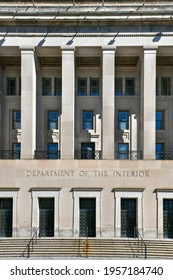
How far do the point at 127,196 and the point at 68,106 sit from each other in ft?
28.1

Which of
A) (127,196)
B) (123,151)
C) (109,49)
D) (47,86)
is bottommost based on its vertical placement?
(127,196)

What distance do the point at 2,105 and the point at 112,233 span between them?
51.5 ft

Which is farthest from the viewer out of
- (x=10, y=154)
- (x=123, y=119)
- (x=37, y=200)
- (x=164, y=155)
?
(x=123, y=119)

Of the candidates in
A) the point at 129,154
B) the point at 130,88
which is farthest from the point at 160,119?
the point at 129,154

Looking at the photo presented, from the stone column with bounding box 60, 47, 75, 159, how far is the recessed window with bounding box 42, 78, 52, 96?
16.2 ft

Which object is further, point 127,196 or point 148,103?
point 148,103

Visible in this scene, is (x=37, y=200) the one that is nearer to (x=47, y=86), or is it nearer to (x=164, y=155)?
(x=47, y=86)

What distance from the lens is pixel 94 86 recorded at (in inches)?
1730

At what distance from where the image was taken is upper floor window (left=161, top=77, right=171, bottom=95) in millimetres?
43781

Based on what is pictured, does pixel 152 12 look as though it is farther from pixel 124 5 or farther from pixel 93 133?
pixel 93 133

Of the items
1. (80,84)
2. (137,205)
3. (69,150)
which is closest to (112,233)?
(137,205)

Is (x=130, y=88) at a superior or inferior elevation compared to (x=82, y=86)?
inferior

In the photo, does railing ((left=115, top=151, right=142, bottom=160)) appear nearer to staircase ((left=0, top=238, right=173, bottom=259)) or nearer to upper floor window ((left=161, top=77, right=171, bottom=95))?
upper floor window ((left=161, top=77, right=171, bottom=95))

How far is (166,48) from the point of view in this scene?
129 feet
